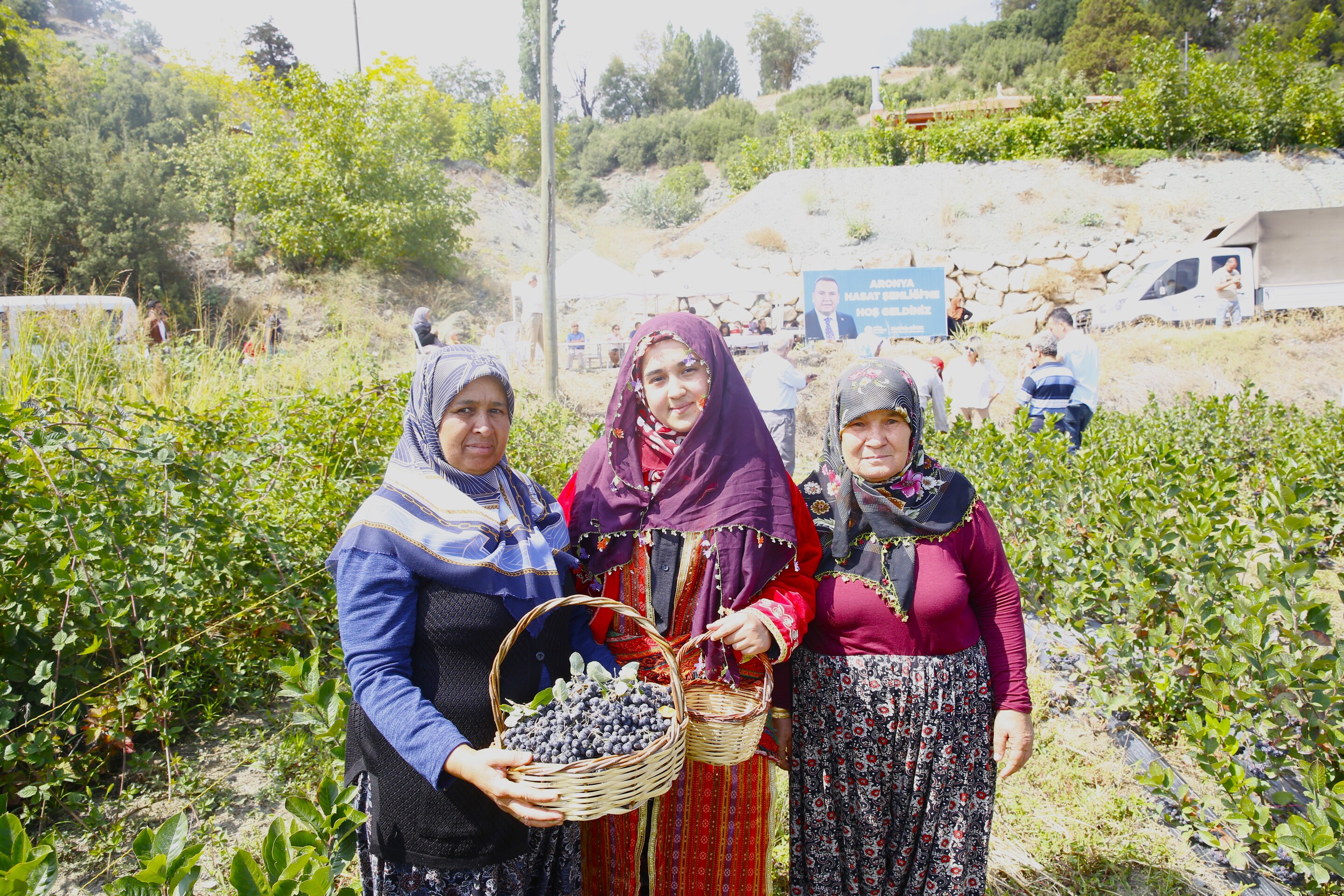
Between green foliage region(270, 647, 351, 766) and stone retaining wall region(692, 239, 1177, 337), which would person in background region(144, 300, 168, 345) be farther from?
stone retaining wall region(692, 239, 1177, 337)

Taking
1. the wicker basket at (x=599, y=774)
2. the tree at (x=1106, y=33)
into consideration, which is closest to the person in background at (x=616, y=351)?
the wicker basket at (x=599, y=774)

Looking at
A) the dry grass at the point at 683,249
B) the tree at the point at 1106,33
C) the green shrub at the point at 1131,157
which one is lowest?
the dry grass at the point at 683,249

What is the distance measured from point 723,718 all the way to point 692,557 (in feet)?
1.20

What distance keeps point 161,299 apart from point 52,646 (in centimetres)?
1698

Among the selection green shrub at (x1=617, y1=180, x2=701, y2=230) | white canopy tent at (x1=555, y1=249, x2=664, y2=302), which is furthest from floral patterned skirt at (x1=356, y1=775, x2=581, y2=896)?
green shrub at (x1=617, y1=180, x2=701, y2=230)

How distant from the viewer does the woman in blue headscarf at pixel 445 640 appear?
1448mm

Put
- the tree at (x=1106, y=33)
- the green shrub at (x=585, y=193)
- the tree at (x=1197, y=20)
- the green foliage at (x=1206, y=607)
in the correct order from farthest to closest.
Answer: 1. the tree at (x=1197, y=20)
2. the green shrub at (x=585, y=193)
3. the tree at (x=1106, y=33)
4. the green foliage at (x=1206, y=607)

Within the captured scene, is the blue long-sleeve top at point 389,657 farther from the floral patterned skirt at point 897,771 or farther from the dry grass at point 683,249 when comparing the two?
the dry grass at point 683,249

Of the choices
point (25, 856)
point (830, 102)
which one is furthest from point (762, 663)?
point (830, 102)

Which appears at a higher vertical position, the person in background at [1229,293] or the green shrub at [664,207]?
the green shrub at [664,207]

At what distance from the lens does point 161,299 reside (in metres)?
16.2

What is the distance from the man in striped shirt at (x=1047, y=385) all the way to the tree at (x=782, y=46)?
51.3 meters

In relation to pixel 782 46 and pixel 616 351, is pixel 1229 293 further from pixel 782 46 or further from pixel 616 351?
pixel 782 46

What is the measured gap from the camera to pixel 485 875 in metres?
1.58
